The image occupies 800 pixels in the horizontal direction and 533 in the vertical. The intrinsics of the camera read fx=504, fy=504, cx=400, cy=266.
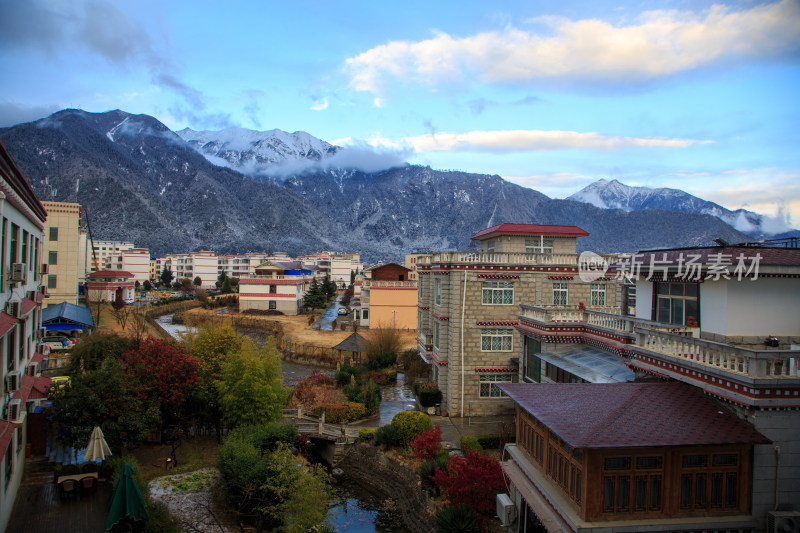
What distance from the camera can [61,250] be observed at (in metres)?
37.8

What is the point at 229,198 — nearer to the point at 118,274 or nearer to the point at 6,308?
the point at 118,274

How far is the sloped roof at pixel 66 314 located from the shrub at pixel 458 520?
98.0ft

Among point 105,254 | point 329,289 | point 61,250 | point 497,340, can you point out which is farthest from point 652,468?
point 105,254

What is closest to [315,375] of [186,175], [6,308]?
[6,308]

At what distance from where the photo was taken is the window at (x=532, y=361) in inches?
680

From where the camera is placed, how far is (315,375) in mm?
27906

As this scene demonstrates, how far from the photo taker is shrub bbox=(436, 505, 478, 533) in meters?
11.4

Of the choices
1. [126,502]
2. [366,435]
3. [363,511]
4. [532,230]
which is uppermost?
[532,230]

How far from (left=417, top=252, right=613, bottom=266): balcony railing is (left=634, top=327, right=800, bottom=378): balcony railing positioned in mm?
11320

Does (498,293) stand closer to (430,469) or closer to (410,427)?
(410,427)

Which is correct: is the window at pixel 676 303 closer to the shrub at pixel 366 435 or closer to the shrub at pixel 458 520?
the shrub at pixel 458 520

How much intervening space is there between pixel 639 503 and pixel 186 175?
693 feet

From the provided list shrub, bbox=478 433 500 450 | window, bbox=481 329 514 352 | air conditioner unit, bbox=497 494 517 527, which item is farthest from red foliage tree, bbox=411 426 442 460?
window, bbox=481 329 514 352

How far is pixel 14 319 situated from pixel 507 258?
16.6m
